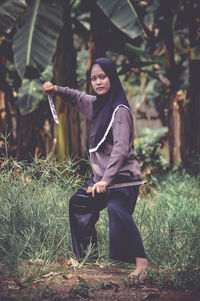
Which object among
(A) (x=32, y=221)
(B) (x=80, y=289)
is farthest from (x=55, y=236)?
(B) (x=80, y=289)

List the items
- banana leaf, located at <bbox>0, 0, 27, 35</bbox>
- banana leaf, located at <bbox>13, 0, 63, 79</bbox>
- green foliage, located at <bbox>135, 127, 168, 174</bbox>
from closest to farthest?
banana leaf, located at <bbox>13, 0, 63, 79</bbox>
banana leaf, located at <bbox>0, 0, 27, 35</bbox>
green foliage, located at <bbox>135, 127, 168, 174</bbox>

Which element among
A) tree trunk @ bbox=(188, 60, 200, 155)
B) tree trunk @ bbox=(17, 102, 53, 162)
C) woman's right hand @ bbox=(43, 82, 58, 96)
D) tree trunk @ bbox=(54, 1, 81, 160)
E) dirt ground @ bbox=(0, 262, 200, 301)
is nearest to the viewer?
dirt ground @ bbox=(0, 262, 200, 301)

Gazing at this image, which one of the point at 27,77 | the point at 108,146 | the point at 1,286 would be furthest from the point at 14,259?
the point at 27,77

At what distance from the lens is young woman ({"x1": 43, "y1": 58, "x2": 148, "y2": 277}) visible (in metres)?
3.96

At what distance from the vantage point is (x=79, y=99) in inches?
177

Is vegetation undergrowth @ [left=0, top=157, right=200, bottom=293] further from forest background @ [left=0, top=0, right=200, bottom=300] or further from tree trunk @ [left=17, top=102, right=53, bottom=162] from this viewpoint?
tree trunk @ [left=17, top=102, right=53, bottom=162]

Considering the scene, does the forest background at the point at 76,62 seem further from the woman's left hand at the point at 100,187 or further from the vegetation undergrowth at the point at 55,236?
the woman's left hand at the point at 100,187

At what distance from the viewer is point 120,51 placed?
372 inches

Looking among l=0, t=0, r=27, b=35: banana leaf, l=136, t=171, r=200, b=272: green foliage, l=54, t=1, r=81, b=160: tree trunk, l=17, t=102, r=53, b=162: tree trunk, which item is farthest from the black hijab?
l=17, t=102, r=53, b=162: tree trunk

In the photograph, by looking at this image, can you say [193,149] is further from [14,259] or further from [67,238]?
[14,259]

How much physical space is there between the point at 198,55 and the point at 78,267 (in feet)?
17.1

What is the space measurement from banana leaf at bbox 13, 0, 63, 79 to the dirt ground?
3.04 metres

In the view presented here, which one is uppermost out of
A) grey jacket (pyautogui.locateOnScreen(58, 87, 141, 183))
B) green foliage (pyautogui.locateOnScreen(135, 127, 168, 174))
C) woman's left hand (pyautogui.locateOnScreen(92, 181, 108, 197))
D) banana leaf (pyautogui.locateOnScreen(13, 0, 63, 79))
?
banana leaf (pyautogui.locateOnScreen(13, 0, 63, 79))

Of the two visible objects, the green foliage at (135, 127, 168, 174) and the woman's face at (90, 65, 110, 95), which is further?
the green foliage at (135, 127, 168, 174)
